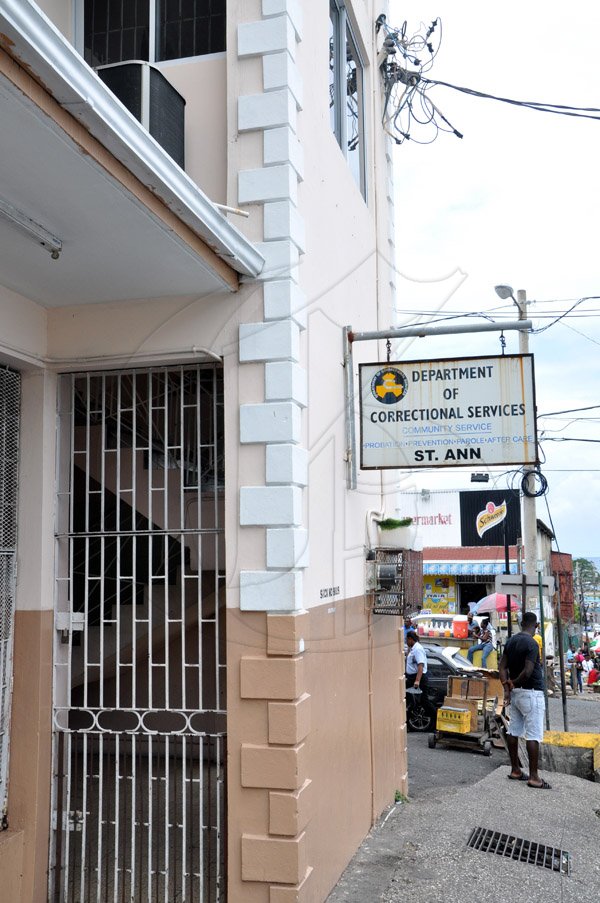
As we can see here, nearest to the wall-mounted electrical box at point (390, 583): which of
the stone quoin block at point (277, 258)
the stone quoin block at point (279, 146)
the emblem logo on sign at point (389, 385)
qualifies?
the emblem logo on sign at point (389, 385)

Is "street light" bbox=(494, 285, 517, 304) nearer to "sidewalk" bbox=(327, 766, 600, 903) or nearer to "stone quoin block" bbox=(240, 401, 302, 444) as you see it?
"sidewalk" bbox=(327, 766, 600, 903)

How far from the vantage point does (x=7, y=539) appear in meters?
5.64

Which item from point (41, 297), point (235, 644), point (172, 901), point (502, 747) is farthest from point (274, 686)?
point (502, 747)

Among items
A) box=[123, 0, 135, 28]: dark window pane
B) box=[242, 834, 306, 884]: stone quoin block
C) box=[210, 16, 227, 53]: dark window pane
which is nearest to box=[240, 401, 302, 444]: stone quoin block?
box=[242, 834, 306, 884]: stone quoin block

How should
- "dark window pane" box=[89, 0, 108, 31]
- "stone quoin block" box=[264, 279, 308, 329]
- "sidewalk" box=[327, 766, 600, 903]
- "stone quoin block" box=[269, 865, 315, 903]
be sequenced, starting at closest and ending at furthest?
"stone quoin block" box=[269, 865, 315, 903] < "stone quoin block" box=[264, 279, 308, 329] < "sidewalk" box=[327, 766, 600, 903] < "dark window pane" box=[89, 0, 108, 31]

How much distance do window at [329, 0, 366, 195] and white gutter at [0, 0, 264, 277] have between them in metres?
3.05

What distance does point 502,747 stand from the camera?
40.9 feet

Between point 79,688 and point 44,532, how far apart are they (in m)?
3.47

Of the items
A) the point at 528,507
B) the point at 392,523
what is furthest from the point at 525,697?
the point at 528,507

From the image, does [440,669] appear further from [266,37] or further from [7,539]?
[266,37]

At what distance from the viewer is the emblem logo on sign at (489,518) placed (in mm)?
31266

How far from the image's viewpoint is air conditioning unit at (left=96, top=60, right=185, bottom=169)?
18.2 ft

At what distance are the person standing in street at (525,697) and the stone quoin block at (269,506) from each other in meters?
4.88

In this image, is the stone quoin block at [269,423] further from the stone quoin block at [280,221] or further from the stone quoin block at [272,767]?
the stone quoin block at [272,767]
